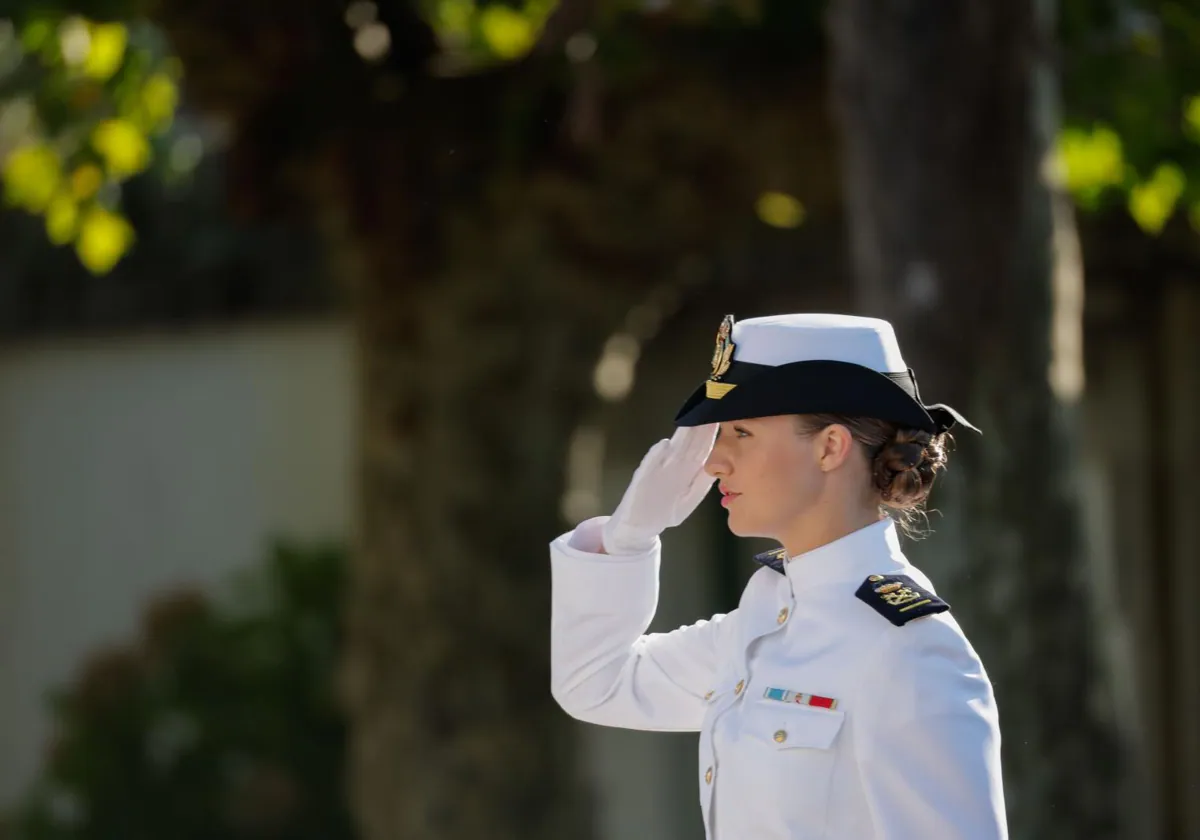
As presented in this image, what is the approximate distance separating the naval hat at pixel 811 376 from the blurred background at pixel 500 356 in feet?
6.74

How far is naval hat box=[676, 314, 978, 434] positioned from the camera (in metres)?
2.44

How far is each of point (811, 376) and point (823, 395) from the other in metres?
0.04

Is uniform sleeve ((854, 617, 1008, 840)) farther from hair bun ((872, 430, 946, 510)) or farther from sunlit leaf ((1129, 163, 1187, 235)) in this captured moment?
sunlit leaf ((1129, 163, 1187, 235))

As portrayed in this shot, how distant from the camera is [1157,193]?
6121mm

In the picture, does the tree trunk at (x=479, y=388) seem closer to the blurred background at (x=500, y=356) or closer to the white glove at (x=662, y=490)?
the blurred background at (x=500, y=356)

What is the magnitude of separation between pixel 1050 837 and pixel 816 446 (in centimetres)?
247

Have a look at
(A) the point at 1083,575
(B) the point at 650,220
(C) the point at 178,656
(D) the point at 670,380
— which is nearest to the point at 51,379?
(C) the point at 178,656

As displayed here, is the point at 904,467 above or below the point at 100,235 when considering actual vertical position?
below

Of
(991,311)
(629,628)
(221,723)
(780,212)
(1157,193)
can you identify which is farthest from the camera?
(221,723)

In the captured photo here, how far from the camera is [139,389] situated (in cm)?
988

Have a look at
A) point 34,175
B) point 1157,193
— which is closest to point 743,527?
point 1157,193

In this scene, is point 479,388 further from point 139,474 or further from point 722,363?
point 139,474

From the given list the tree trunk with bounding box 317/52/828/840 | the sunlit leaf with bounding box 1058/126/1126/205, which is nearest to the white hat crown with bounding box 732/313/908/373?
the tree trunk with bounding box 317/52/828/840

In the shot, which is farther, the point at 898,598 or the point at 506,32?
the point at 506,32
